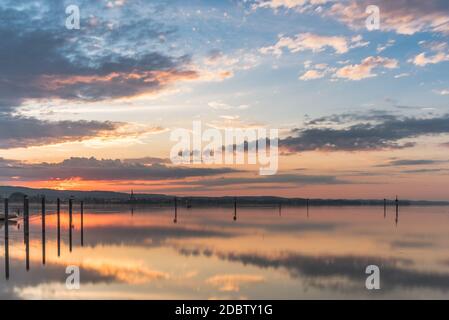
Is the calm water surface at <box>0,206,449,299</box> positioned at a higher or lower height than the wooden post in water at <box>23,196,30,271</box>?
lower

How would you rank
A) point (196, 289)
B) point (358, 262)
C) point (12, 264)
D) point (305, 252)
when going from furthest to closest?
1. point (305, 252)
2. point (358, 262)
3. point (12, 264)
4. point (196, 289)

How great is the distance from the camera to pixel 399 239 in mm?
54750

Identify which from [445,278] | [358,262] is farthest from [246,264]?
[445,278]

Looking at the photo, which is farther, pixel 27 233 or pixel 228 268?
pixel 27 233

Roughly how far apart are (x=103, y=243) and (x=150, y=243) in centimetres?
482

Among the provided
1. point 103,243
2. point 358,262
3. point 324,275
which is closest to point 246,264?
point 324,275

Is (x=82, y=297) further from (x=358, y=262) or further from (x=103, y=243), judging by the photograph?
(x=103, y=243)

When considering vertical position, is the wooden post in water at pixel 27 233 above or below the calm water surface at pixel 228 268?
above

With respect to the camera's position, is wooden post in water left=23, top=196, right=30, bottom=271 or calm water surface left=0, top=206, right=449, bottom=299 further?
wooden post in water left=23, top=196, right=30, bottom=271

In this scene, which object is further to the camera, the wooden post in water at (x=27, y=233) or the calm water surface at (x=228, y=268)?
→ the wooden post in water at (x=27, y=233)

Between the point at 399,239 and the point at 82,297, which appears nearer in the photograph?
the point at 82,297

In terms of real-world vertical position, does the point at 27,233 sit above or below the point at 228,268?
above
